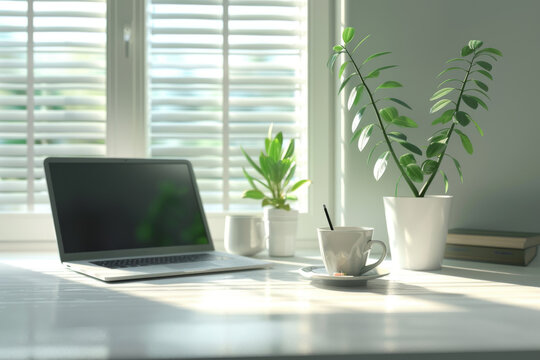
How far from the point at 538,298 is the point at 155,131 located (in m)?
1.13

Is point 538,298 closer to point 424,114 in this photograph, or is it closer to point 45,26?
point 424,114

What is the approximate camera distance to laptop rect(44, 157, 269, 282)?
1.15 metres

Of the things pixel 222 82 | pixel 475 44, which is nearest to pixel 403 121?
pixel 475 44

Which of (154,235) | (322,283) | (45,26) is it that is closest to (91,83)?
(45,26)

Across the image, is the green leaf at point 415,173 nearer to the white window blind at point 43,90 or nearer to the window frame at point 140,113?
the window frame at point 140,113

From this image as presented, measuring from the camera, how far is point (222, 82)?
159 centimetres

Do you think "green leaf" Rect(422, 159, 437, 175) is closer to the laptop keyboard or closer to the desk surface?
the desk surface

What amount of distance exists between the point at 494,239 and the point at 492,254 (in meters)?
0.04

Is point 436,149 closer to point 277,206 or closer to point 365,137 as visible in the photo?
point 365,137

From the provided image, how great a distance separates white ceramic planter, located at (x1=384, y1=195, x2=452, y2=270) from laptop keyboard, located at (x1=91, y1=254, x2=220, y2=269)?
0.43 m

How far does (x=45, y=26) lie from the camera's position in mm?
1537

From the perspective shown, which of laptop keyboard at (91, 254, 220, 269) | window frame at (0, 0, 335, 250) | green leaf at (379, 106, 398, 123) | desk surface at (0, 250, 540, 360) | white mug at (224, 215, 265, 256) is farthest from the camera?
window frame at (0, 0, 335, 250)

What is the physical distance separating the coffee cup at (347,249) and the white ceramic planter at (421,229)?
0.64 feet

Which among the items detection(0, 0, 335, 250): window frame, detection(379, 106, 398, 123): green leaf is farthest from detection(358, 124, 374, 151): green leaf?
detection(0, 0, 335, 250): window frame
